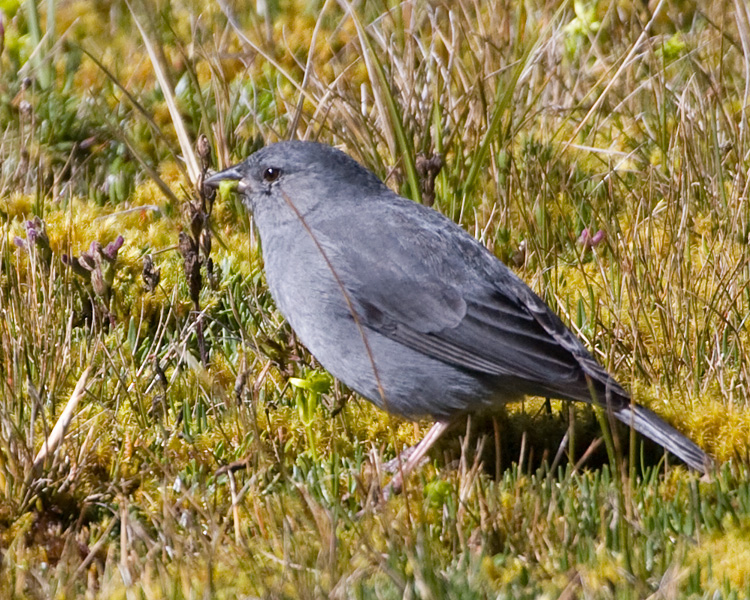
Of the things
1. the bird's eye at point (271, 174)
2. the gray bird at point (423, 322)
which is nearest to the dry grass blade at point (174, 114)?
the bird's eye at point (271, 174)

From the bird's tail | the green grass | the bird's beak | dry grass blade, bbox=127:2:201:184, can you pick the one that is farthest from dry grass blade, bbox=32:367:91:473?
dry grass blade, bbox=127:2:201:184

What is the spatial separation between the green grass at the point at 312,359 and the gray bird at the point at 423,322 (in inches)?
6.8

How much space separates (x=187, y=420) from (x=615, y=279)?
194cm

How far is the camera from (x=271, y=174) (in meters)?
4.78

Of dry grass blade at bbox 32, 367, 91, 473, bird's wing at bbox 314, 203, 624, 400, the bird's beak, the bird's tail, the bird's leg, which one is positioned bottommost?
the bird's leg

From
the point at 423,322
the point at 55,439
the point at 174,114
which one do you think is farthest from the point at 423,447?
the point at 174,114

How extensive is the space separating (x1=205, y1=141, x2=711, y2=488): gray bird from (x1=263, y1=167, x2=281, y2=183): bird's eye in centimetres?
36

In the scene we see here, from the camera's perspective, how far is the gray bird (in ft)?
12.7

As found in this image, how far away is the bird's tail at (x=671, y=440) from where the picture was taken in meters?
3.66

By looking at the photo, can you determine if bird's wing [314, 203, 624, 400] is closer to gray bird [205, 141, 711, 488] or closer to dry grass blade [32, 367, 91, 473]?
gray bird [205, 141, 711, 488]

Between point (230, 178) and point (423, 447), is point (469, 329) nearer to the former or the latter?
point (423, 447)

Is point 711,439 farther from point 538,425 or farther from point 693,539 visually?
point 693,539

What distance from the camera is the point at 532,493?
332cm

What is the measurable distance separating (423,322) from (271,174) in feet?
3.68
